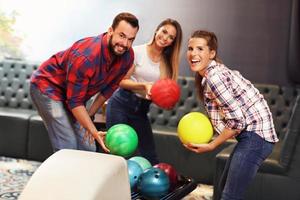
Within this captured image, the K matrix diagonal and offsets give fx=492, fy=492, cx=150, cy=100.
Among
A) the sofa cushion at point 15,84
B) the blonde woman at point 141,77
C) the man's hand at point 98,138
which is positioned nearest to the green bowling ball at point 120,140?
the man's hand at point 98,138

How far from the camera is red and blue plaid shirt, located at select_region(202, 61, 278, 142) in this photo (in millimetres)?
2852

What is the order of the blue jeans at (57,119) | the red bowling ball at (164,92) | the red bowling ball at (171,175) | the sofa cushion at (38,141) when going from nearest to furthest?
1. the blue jeans at (57,119)
2. the red bowling ball at (164,92)
3. the red bowling ball at (171,175)
4. the sofa cushion at (38,141)

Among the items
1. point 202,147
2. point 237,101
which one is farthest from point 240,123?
point 202,147

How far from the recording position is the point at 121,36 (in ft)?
10.8

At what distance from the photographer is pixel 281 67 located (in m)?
5.68

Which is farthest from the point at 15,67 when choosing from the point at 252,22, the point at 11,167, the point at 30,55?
the point at 252,22

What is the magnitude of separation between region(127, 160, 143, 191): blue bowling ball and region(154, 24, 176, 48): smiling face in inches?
39.1

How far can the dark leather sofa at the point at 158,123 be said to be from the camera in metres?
5.21

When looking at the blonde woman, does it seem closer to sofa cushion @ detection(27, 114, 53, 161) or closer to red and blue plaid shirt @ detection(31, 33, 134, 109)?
red and blue plaid shirt @ detection(31, 33, 134, 109)

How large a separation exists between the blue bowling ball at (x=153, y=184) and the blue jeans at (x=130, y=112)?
50cm

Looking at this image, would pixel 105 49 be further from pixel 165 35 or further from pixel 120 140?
pixel 165 35

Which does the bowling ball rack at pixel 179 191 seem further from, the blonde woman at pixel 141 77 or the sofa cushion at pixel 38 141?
the sofa cushion at pixel 38 141

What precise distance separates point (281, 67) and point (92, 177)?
169 inches

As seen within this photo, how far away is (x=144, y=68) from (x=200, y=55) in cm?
111
